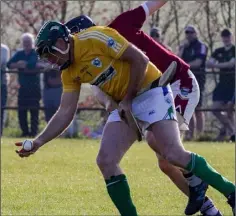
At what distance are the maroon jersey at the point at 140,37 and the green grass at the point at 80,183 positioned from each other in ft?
4.25

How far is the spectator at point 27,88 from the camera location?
17500mm

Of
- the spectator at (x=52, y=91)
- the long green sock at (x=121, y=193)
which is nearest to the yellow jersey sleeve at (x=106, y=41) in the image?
the long green sock at (x=121, y=193)

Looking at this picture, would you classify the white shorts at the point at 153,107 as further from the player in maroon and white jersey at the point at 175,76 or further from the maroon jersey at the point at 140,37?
the maroon jersey at the point at 140,37

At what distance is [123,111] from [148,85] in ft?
1.00

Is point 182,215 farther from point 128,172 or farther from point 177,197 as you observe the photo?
point 128,172

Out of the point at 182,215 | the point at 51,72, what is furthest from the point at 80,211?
the point at 51,72

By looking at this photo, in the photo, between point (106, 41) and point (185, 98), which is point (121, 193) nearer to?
point (106, 41)

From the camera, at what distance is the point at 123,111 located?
6773 mm

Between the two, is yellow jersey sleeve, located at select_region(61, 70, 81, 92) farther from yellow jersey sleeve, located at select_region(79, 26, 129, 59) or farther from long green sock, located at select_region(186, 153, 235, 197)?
long green sock, located at select_region(186, 153, 235, 197)

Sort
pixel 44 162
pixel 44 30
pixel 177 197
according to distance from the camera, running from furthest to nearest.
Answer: pixel 44 162 → pixel 177 197 → pixel 44 30

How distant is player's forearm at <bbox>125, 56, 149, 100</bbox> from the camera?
6.62 m

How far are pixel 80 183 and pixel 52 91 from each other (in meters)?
7.53

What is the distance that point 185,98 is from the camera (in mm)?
7758

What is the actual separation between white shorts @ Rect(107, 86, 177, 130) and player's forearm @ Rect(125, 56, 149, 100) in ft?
0.50
